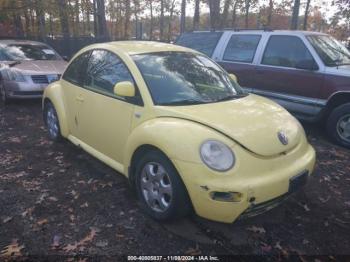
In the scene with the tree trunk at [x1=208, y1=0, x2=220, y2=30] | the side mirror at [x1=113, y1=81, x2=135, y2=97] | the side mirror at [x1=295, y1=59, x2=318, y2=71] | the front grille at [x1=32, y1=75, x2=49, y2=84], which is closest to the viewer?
the side mirror at [x1=113, y1=81, x2=135, y2=97]

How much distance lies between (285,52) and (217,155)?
13.8ft

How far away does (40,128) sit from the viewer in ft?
22.0

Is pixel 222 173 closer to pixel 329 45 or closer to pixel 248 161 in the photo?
pixel 248 161

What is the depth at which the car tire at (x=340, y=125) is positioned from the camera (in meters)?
5.79

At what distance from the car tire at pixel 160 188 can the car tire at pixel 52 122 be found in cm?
240

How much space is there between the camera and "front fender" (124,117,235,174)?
9.94 ft

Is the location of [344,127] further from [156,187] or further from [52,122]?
[52,122]

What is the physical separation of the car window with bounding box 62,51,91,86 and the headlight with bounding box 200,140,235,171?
2.44m

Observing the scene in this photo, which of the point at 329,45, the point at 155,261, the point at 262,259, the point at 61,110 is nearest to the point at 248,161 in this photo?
the point at 262,259

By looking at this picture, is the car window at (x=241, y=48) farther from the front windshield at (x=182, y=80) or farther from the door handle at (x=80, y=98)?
the door handle at (x=80, y=98)

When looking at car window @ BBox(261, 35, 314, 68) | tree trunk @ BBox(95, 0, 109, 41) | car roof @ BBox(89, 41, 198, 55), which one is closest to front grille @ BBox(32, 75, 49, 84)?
car roof @ BBox(89, 41, 198, 55)

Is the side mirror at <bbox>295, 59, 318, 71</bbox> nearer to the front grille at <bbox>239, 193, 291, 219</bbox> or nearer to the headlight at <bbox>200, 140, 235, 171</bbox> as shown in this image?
the front grille at <bbox>239, 193, 291, 219</bbox>

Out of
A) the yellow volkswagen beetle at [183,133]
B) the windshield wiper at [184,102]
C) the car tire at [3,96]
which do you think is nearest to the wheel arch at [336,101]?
the yellow volkswagen beetle at [183,133]

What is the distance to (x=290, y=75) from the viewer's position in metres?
6.30
